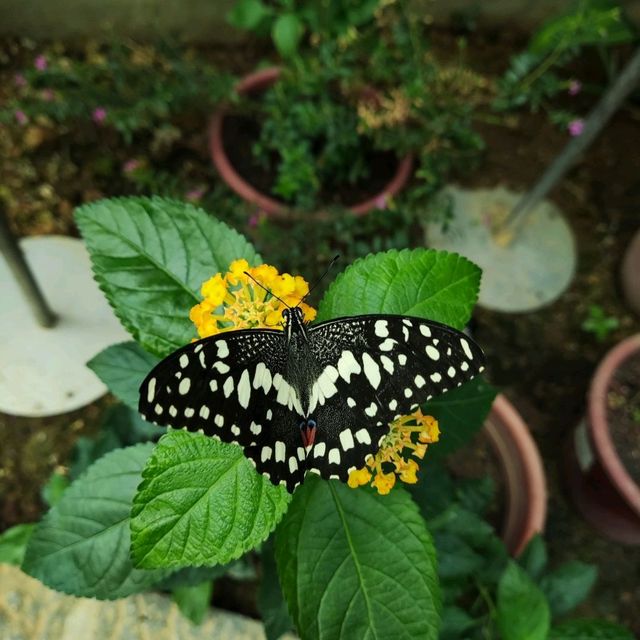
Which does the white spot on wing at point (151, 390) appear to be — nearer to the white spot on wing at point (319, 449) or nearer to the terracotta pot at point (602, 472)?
the white spot on wing at point (319, 449)

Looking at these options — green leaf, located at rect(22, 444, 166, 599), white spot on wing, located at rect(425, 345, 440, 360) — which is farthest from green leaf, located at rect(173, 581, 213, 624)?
white spot on wing, located at rect(425, 345, 440, 360)

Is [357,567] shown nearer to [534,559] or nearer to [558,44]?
[534,559]

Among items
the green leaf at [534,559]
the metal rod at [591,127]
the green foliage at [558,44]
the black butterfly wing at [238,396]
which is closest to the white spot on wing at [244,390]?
the black butterfly wing at [238,396]

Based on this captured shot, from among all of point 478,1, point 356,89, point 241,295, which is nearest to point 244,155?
point 356,89

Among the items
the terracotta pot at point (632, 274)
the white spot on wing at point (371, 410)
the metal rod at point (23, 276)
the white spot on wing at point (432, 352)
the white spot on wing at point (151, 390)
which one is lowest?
the white spot on wing at point (371, 410)

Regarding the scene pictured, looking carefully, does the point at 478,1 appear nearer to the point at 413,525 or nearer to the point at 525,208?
the point at 525,208

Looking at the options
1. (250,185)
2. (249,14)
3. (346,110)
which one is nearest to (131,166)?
(250,185)
